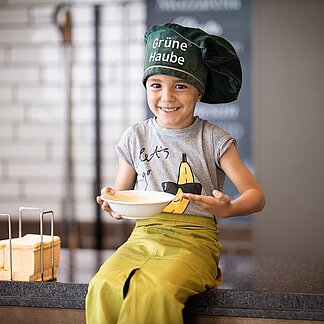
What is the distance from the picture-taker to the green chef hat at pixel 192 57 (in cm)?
168

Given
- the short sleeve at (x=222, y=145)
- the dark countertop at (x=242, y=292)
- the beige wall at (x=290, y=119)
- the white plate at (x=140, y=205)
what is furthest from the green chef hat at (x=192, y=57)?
the beige wall at (x=290, y=119)

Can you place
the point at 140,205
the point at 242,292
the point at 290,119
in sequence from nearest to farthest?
the point at 140,205 < the point at 242,292 < the point at 290,119

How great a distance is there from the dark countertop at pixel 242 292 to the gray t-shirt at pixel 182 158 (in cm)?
21

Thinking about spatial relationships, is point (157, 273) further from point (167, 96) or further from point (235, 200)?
point (167, 96)

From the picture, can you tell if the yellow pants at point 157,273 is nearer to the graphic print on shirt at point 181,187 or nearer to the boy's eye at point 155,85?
the graphic print on shirt at point 181,187

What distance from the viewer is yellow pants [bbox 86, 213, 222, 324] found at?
1516mm

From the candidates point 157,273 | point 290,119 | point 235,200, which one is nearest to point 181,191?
point 235,200

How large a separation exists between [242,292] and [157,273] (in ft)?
0.73

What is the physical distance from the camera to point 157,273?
1.56 meters

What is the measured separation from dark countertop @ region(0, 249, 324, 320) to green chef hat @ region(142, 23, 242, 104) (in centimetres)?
49

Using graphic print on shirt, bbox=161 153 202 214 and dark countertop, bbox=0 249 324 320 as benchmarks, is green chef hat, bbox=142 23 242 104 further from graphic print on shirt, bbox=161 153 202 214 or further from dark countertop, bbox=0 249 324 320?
dark countertop, bbox=0 249 324 320

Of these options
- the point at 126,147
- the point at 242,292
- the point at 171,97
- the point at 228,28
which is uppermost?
the point at 228,28

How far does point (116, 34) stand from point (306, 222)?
1.29 m

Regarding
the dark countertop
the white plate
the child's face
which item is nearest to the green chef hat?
the child's face
